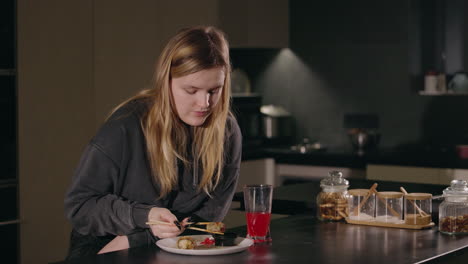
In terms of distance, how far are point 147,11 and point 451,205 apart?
3001 millimetres

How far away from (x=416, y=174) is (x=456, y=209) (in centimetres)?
274

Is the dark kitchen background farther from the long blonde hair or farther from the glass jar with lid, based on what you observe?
the glass jar with lid

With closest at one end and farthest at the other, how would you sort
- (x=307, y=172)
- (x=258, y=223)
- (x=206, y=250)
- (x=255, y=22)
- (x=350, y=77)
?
(x=206, y=250)
(x=258, y=223)
(x=307, y=172)
(x=255, y=22)
(x=350, y=77)

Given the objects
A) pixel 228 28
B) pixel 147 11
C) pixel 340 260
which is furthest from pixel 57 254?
pixel 340 260

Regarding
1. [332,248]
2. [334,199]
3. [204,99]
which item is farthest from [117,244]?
[334,199]

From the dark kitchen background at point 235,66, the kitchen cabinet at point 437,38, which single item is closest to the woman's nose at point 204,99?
the dark kitchen background at point 235,66

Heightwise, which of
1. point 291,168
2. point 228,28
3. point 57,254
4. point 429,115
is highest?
point 228,28

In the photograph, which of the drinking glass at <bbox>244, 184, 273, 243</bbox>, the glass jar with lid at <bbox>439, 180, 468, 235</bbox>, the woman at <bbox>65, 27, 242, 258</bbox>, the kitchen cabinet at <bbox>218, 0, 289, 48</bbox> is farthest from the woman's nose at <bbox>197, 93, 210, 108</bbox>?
the kitchen cabinet at <bbox>218, 0, 289, 48</bbox>

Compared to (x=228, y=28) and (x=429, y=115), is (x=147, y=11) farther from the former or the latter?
(x=429, y=115)

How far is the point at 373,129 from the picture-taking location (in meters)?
5.88

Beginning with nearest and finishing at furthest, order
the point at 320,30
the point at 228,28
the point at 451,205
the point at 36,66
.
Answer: the point at 451,205 → the point at 36,66 → the point at 228,28 → the point at 320,30

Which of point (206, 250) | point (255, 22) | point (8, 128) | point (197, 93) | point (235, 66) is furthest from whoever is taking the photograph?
point (235, 66)

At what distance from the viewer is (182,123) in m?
2.48

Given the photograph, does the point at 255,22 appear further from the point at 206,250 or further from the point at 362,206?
the point at 206,250
